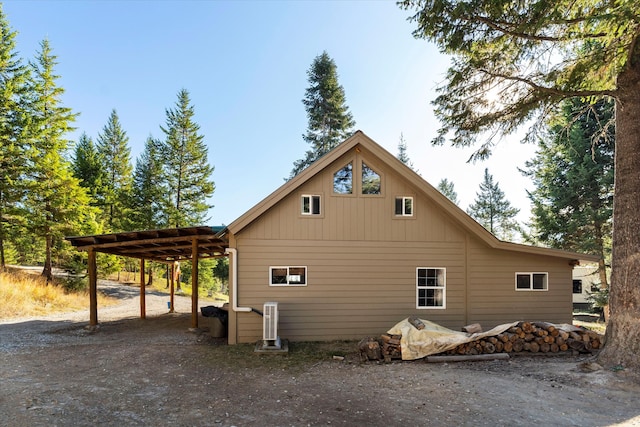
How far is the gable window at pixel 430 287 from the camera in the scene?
9664mm

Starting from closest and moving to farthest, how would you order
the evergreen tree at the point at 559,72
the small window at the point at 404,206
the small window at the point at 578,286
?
the evergreen tree at the point at 559,72, the small window at the point at 404,206, the small window at the point at 578,286

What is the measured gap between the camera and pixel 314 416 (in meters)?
4.38

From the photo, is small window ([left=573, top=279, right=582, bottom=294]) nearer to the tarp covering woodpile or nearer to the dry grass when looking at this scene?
the tarp covering woodpile

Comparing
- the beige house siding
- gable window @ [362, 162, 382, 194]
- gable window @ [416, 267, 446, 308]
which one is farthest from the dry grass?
the beige house siding

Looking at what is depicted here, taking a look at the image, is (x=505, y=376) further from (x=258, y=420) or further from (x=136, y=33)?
(x=136, y=33)

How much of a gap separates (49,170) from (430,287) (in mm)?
20062

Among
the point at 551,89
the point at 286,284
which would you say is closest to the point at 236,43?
the point at 286,284

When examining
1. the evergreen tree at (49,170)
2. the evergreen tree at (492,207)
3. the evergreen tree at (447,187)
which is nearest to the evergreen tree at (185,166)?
the evergreen tree at (49,170)

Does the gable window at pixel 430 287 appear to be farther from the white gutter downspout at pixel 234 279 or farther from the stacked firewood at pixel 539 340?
the white gutter downspout at pixel 234 279

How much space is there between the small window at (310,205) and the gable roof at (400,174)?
0.51m

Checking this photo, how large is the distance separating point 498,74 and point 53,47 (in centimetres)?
2466

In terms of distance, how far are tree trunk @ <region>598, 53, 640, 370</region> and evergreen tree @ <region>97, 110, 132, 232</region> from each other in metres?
30.7

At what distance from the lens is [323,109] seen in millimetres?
25469

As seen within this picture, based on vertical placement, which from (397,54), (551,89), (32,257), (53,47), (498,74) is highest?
(53,47)
